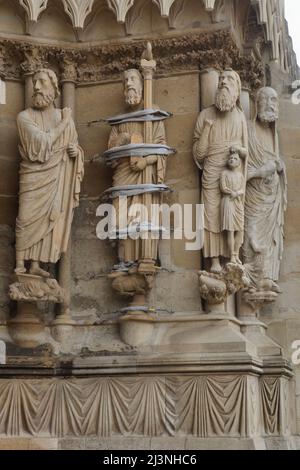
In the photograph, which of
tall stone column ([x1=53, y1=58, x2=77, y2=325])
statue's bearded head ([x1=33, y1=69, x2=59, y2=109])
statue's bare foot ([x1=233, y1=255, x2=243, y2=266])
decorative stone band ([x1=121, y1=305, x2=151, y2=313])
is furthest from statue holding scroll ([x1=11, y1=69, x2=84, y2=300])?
statue's bare foot ([x1=233, y1=255, x2=243, y2=266])

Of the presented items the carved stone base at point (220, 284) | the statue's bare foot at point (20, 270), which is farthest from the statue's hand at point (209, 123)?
the statue's bare foot at point (20, 270)

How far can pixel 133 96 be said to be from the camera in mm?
9922

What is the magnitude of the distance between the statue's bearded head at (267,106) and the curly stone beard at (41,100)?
2064mm

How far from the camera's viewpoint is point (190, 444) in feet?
30.0

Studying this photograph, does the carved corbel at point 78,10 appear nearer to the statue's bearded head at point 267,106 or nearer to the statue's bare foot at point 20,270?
the statue's bearded head at point 267,106

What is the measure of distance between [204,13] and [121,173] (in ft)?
5.64

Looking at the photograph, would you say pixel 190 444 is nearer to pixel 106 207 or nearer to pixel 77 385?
pixel 77 385

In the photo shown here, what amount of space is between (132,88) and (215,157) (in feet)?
3.24

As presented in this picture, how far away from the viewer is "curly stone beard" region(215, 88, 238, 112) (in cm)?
982

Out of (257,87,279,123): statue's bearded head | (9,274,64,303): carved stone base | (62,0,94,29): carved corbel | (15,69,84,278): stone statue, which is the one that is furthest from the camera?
(257,87,279,123): statue's bearded head

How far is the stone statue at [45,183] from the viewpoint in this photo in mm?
9648

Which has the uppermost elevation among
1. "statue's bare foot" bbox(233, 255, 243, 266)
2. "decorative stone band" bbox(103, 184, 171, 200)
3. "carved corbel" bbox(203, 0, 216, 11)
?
"carved corbel" bbox(203, 0, 216, 11)

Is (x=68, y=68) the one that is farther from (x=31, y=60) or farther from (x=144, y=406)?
(x=144, y=406)

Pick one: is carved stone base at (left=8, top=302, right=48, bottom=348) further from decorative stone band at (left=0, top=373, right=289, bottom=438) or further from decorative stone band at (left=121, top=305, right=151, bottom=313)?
decorative stone band at (left=121, top=305, right=151, bottom=313)
